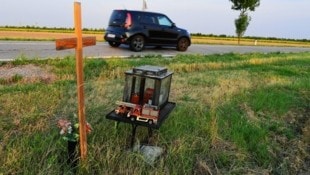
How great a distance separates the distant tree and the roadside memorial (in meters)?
31.5

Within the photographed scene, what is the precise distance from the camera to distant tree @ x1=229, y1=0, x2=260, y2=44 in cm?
3525

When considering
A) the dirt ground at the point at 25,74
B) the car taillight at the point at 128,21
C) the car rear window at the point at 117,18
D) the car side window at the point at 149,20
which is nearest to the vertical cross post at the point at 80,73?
the dirt ground at the point at 25,74

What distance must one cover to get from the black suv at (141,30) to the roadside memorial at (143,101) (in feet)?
35.5

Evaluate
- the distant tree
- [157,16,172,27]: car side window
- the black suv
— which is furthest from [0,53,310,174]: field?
the distant tree

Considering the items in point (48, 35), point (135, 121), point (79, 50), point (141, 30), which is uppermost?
point (79, 50)

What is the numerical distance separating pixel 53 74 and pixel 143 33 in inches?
316

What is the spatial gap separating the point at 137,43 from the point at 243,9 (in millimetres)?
22308

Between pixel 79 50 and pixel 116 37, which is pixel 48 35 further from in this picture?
pixel 79 50

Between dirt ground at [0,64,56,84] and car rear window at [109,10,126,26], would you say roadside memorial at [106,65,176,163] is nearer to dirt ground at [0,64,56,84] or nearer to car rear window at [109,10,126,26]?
dirt ground at [0,64,56,84]

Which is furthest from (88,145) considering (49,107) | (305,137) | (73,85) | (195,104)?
(305,137)

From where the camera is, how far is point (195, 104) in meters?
6.59

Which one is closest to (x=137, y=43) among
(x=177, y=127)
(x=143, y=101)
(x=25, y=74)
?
(x=25, y=74)

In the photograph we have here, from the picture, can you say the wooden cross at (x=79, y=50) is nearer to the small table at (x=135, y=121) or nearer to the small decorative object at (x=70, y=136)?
the small decorative object at (x=70, y=136)

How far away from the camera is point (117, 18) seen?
1616cm
